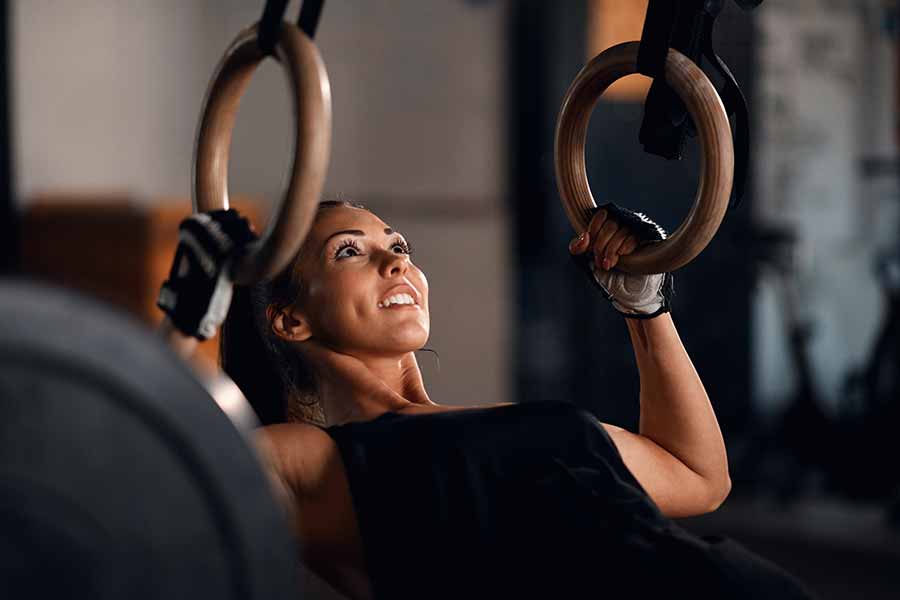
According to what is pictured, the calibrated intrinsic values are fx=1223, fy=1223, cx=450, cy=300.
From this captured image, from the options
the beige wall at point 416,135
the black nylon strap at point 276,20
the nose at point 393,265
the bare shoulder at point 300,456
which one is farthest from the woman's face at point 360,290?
the beige wall at point 416,135

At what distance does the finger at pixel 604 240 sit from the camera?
0.80 meters

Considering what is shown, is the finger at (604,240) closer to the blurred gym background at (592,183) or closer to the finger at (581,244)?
the finger at (581,244)

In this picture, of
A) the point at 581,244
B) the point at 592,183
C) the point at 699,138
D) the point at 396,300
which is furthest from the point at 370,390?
the point at 592,183

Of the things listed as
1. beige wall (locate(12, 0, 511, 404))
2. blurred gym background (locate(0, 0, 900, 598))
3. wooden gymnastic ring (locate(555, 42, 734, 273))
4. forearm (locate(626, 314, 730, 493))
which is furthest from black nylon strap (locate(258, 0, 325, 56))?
beige wall (locate(12, 0, 511, 404))

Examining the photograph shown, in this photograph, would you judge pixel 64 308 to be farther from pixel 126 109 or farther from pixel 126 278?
pixel 126 109

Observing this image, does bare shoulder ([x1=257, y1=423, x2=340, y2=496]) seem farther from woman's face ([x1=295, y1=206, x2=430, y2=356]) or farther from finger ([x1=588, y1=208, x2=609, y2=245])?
finger ([x1=588, y1=208, x2=609, y2=245])

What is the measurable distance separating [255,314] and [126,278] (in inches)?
84.9

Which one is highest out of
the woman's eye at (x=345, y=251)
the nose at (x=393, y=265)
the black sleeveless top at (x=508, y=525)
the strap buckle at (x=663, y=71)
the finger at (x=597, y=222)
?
the strap buckle at (x=663, y=71)

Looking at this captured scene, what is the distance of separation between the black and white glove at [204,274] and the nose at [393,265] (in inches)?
6.9

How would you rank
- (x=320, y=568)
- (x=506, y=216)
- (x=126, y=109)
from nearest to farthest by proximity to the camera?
(x=320, y=568)
(x=126, y=109)
(x=506, y=216)

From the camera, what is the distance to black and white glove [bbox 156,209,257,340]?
0.66 meters

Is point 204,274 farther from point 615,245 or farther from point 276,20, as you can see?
point 615,245

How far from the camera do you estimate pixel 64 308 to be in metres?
0.47

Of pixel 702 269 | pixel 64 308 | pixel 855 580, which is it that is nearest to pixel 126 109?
pixel 702 269
